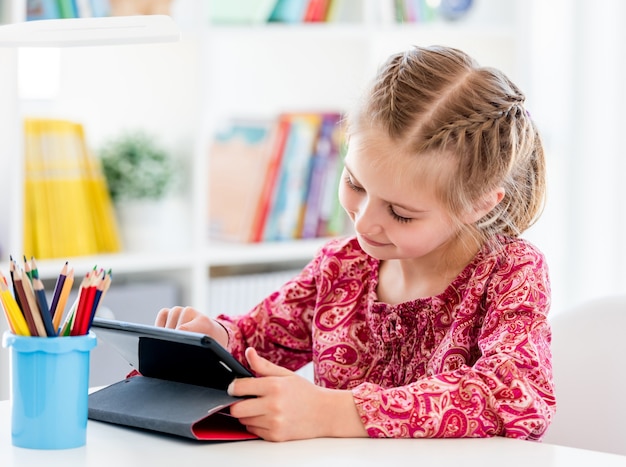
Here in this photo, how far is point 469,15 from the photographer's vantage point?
3.03 meters

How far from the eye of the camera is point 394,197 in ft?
3.77

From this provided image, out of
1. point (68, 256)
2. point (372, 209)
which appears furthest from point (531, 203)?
point (68, 256)

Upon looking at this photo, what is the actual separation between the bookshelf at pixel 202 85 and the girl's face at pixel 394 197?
3.68 feet

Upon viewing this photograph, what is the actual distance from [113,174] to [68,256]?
0.78 ft

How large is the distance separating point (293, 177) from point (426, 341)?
1.44 metres

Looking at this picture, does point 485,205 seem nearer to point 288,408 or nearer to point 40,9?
point 288,408

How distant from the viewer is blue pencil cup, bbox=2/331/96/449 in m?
0.92

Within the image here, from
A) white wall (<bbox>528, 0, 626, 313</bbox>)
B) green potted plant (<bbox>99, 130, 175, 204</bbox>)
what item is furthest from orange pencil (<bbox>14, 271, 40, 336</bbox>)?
white wall (<bbox>528, 0, 626, 313</bbox>)

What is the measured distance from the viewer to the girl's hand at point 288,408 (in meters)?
0.99

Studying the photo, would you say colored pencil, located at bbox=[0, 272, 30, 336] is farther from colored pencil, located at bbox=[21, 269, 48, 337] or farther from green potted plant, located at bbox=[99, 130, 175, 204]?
green potted plant, located at bbox=[99, 130, 175, 204]

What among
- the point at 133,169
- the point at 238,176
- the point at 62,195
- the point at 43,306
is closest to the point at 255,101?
the point at 238,176

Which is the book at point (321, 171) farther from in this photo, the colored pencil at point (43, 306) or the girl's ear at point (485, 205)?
the colored pencil at point (43, 306)

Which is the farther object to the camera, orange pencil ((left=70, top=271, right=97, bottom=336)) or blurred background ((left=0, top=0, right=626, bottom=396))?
blurred background ((left=0, top=0, right=626, bottom=396))

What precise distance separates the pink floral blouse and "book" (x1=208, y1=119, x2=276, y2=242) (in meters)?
1.25
